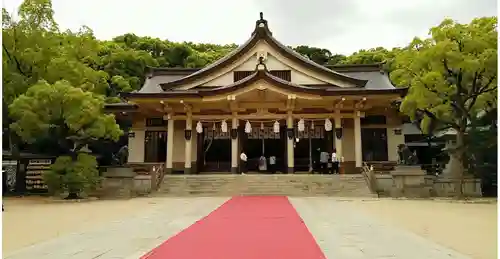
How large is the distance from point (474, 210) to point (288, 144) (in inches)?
404

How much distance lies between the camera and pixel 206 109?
2217 cm

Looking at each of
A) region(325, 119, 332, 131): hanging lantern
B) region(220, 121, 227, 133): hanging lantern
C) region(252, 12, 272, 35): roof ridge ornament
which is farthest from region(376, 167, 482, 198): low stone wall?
region(252, 12, 272, 35): roof ridge ornament

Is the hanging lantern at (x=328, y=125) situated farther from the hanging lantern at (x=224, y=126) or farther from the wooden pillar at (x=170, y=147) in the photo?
the wooden pillar at (x=170, y=147)

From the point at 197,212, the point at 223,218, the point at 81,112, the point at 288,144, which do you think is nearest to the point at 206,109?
the point at 288,144

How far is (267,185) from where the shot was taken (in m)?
18.2

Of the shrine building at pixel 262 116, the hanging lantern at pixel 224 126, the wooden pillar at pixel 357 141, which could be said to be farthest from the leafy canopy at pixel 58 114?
the wooden pillar at pixel 357 141

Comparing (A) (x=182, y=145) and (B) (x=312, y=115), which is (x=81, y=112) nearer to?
(A) (x=182, y=145)

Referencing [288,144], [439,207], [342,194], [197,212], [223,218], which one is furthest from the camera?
[288,144]

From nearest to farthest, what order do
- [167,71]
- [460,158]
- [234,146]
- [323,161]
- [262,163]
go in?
[460,158] → [234,146] → [323,161] → [262,163] → [167,71]

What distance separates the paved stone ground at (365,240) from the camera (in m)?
5.79

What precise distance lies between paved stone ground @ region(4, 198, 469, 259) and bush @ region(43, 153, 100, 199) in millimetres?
6275

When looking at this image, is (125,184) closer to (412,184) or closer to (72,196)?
(72,196)

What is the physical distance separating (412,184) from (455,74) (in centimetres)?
469

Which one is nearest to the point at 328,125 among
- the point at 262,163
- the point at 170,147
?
the point at 262,163
